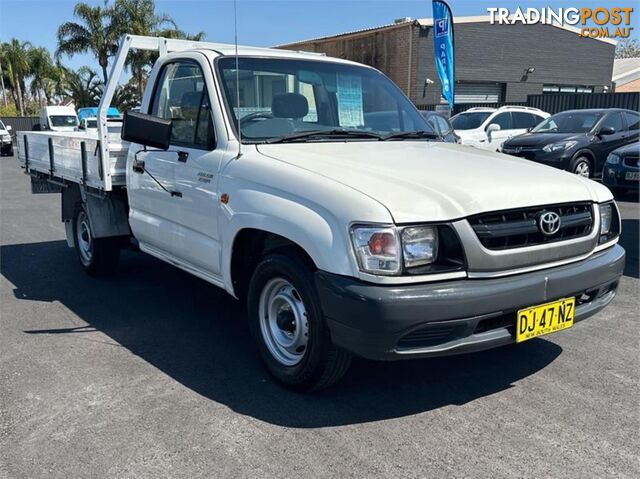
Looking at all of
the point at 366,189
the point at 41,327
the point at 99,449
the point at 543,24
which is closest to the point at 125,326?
the point at 41,327

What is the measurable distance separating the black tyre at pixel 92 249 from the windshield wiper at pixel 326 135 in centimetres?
275

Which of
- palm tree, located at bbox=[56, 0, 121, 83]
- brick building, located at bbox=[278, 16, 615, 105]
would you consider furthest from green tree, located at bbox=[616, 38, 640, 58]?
palm tree, located at bbox=[56, 0, 121, 83]

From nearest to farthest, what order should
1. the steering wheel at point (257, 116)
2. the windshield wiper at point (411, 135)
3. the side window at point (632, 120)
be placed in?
1. the steering wheel at point (257, 116)
2. the windshield wiper at point (411, 135)
3. the side window at point (632, 120)

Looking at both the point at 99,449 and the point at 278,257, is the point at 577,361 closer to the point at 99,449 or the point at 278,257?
the point at 278,257

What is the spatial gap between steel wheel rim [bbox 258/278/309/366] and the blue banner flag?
1494 cm

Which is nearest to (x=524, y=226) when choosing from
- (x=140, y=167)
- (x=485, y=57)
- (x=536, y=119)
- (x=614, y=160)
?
(x=140, y=167)

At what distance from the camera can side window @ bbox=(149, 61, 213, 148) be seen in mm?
4207

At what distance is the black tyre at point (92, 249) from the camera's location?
6.02 metres

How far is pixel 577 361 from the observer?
4.06 metres

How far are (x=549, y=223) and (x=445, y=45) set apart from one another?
16044 millimetres

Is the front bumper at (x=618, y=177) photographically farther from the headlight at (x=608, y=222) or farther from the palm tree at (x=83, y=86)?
the palm tree at (x=83, y=86)

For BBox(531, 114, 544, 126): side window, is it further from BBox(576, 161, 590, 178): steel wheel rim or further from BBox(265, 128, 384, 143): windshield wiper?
BBox(265, 128, 384, 143): windshield wiper

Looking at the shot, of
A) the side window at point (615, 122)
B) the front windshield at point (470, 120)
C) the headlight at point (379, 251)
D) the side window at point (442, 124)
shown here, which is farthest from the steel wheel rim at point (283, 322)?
the front windshield at point (470, 120)

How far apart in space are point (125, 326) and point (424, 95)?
79.6 feet
